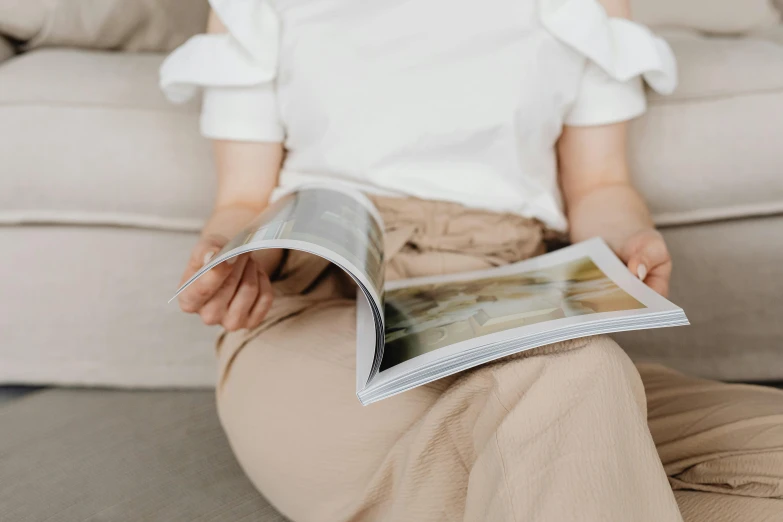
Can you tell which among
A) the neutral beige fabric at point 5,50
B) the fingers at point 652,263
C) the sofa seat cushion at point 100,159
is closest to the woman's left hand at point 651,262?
the fingers at point 652,263

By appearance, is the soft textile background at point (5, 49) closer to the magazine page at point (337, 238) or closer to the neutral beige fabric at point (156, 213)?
the neutral beige fabric at point (156, 213)

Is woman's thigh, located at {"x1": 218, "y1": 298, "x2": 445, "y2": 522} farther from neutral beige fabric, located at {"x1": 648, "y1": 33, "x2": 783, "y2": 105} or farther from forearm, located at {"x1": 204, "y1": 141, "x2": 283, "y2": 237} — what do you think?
neutral beige fabric, located at {"x1": 648, "y1": 33, "x2": 783, "y2": 105}

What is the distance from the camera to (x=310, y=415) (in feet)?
1.74

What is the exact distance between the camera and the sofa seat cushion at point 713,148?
2.65ft

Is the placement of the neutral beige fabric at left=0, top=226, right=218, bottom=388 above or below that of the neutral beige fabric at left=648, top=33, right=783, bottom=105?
below

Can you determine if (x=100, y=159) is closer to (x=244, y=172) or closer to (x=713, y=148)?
(x=244, y=172)

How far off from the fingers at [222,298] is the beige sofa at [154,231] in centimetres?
28

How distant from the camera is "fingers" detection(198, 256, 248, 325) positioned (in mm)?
544

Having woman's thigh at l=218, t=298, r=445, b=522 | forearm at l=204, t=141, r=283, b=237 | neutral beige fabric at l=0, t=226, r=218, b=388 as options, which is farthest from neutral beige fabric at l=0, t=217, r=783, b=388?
woman's thigh at l=218, t=298, r=445, b=522

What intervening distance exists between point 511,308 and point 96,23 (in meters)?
0.80

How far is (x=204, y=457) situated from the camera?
0.73 metres

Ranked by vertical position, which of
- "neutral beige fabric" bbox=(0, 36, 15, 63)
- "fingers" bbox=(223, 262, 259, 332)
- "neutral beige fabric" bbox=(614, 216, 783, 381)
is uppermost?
"fingers" bbox=(223, 262, 259, 332)

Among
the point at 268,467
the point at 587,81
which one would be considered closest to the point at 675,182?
the point at 587,81

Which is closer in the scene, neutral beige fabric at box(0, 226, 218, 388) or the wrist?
the wrist
